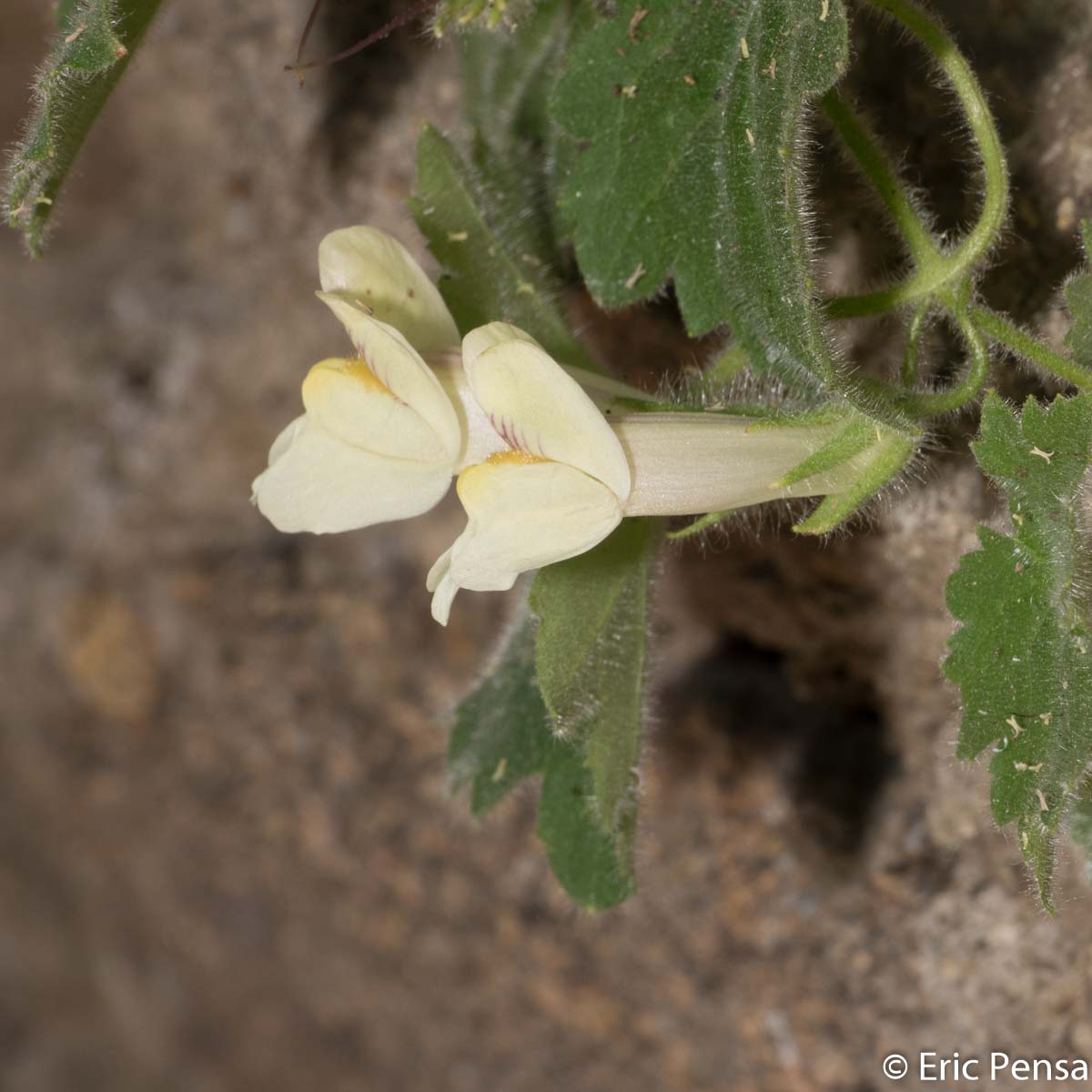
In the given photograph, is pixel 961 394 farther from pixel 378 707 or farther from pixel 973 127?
pixel 378 707

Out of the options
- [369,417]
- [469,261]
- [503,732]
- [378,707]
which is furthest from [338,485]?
[378,707]

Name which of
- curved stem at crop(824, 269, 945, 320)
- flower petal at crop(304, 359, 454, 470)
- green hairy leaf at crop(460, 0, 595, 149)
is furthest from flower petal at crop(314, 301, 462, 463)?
green hairy leaf at crop(460, 0, 595, 149)

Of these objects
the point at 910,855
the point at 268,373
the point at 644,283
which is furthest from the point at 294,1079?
the point at 644,283

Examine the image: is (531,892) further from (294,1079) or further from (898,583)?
(294,1079)

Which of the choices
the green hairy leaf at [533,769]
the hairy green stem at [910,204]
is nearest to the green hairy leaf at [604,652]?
the green hairy leaf at [533,769]

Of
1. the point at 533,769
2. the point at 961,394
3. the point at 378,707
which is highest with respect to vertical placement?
the point at 961,394

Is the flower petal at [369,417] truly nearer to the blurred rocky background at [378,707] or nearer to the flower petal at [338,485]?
the flower petal at [338,485]
